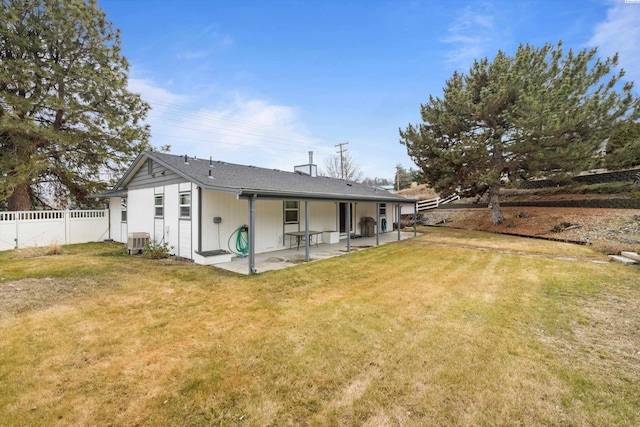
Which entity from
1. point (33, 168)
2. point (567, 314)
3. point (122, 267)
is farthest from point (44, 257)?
point (567, 314)

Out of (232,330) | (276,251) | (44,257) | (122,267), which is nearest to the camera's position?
(232,330)

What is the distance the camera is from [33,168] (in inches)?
447

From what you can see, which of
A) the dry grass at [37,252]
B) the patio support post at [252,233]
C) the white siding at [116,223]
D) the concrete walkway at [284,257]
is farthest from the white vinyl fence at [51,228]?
the patio support post at [252,233]

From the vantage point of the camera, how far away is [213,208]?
338 inches

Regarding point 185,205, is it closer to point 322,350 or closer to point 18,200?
point 322,350

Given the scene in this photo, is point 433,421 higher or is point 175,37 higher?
point 175,37

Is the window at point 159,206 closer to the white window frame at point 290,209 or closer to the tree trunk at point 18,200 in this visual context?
the white window frame at point 290,209

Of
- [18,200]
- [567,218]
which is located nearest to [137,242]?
[18,200]

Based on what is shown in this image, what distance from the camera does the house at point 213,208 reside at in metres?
8.12

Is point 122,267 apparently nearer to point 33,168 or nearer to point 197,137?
point 33,168

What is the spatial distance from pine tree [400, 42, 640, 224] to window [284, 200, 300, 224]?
879cm

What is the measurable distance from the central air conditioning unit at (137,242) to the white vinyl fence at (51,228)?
160 inches

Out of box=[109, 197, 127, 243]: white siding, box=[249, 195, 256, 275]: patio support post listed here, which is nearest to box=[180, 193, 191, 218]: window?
box=[249, 195, 256, 275]: patio support post

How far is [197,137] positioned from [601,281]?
75.3 ft
